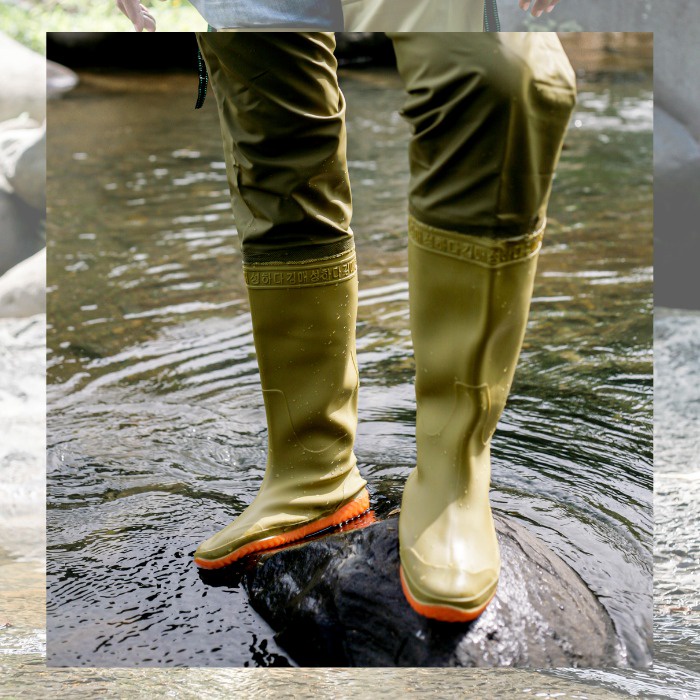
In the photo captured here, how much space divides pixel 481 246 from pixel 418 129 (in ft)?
0.46

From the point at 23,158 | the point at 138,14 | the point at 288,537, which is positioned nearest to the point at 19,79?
the point at 23,158

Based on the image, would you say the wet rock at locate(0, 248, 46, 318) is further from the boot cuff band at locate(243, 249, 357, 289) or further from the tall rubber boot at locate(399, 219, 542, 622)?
the tall rubber boot at locate(399, 219, 542, 622)

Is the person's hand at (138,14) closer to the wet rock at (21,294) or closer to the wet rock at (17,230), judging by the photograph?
the wet rock at (21,294)

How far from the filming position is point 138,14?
1.52 meters

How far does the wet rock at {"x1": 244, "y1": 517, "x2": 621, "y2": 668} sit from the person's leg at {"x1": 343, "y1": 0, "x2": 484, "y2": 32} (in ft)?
2.08

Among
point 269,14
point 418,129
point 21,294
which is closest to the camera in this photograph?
point 418,129

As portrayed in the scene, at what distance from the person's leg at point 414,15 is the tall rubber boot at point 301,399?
0.99ft

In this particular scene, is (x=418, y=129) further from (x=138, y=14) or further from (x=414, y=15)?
(x=138, y=14)

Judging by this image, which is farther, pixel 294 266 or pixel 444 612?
pixel 294 266

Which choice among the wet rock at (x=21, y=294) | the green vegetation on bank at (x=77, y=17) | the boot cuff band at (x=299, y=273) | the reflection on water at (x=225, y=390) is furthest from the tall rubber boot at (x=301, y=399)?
the wet rock at (x=21, y=294)

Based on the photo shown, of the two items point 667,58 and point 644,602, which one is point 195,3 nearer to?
point 644,602

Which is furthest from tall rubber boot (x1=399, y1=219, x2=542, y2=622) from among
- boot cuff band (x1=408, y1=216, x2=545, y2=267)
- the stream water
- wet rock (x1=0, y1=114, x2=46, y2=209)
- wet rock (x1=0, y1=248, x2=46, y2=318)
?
wet rock (x1=0, y1=114, x2=46, y2=209)

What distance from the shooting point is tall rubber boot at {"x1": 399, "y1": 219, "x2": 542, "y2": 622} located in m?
1.14

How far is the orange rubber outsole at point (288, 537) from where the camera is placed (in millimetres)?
1440
